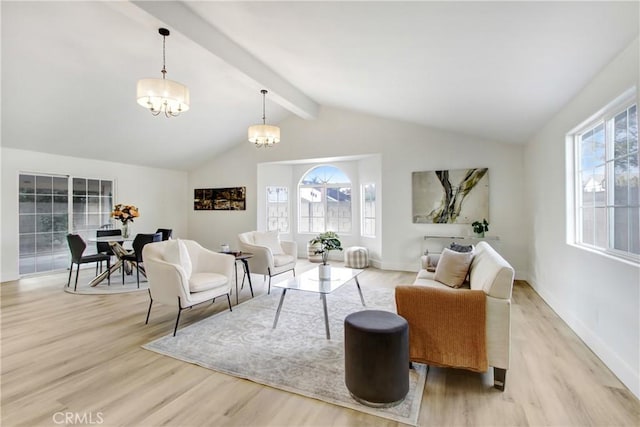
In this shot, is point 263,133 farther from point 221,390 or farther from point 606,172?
point 606,172

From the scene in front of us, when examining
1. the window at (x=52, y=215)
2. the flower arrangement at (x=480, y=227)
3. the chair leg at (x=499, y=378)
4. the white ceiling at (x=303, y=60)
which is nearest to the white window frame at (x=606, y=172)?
the white ceiling at (x=303, y=60)

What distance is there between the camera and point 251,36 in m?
3.51

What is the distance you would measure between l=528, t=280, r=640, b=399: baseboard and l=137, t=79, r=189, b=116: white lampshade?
4.46m

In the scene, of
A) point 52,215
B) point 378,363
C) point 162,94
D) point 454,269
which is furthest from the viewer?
point 52,215

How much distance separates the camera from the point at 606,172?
271cm

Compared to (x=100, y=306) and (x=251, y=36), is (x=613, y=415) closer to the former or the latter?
(x=251, y=36)

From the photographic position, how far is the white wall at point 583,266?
85.2 inches

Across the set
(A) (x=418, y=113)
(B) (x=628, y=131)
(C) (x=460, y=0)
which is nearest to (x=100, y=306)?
(C) (x=460, y=0)

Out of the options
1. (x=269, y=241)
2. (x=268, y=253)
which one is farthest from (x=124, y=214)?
(x=268, y=253)

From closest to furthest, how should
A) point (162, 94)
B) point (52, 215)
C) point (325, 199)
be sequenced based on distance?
point (162, 94) < point (52, 215) < point (325, 199)

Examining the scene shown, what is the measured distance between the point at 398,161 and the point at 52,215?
687 cm

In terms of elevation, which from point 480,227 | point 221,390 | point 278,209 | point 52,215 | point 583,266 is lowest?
point 221,390

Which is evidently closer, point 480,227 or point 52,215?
point 480,227

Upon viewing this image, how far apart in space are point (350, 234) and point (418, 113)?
3.38 meters
